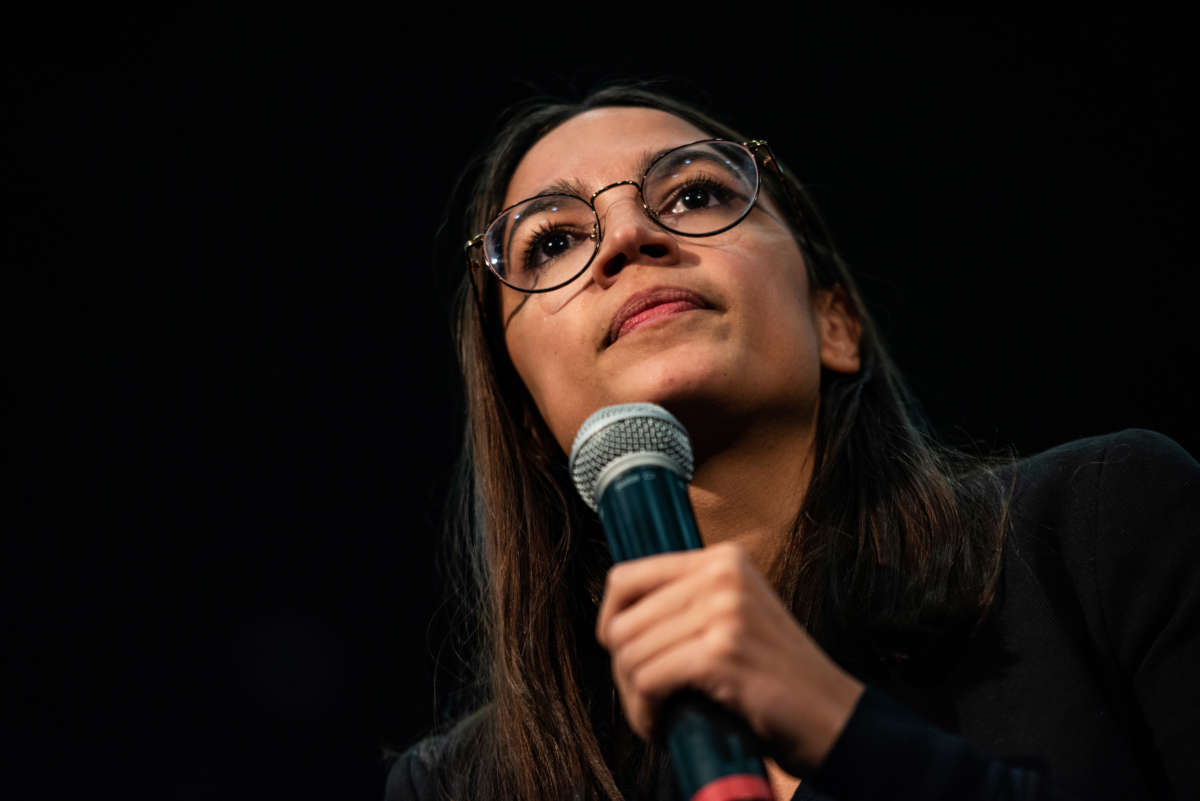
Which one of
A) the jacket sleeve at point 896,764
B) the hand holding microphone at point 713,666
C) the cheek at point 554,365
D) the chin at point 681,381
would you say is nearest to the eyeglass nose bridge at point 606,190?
the cheek at point 554,365

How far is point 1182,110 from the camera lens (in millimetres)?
2529

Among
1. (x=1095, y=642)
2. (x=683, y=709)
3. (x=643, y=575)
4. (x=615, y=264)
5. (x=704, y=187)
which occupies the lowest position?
(x=1095, y=642)

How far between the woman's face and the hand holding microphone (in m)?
0.75

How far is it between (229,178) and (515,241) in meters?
1.29

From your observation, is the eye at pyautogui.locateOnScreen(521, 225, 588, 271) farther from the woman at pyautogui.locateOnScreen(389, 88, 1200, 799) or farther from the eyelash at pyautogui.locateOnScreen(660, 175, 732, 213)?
the eyelash at pyautogui.locateOnScreen(660, 175, 732, 213)

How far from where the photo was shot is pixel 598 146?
80.0 inches

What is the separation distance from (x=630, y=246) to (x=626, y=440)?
2.51 feet

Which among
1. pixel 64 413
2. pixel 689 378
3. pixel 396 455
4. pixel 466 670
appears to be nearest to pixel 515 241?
pixel 689 378

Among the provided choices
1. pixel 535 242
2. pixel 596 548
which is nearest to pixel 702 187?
pixel 535 242

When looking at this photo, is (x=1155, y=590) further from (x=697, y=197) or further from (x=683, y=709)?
(x=697, y=197)

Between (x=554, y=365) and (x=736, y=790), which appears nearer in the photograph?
(x=736, y=790)

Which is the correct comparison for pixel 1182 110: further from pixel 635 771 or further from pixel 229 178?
pixel 229 178

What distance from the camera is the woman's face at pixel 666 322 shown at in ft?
5.44

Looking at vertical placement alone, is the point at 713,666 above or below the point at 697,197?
below
